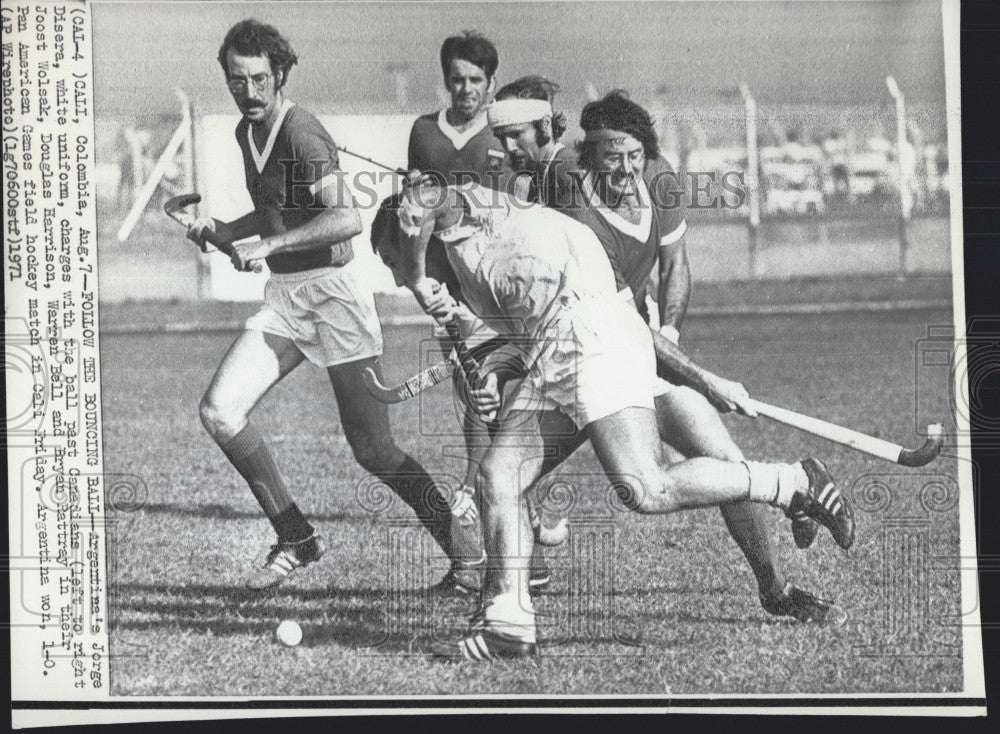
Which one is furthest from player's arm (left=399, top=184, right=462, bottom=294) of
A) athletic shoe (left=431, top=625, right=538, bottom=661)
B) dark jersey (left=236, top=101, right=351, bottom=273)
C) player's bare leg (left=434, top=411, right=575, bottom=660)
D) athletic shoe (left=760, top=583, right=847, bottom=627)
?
athletic shoe (left=760, top=583, right=847, bottom=627)

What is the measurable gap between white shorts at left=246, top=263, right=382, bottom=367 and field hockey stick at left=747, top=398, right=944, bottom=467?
60.7 inches

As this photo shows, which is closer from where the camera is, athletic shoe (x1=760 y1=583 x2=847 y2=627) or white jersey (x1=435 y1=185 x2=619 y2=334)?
white jersey (x1=435 y1=185 x2=619 y2=334)

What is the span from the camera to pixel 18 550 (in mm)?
5742

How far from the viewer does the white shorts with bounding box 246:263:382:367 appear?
18.5 ft

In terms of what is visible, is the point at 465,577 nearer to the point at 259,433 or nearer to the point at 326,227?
the point at 259,433

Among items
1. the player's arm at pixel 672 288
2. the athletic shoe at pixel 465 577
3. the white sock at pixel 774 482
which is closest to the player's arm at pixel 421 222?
the player's arm at pixel 672 288

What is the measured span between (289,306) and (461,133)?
0.95m

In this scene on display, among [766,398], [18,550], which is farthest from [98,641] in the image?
[766,398]

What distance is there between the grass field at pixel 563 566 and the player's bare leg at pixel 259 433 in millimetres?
50

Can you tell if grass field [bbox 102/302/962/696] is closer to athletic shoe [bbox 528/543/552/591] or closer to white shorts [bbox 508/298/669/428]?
athletic shoe [bbox 528/543/552/591]

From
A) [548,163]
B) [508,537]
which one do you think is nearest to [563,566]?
[508,537]

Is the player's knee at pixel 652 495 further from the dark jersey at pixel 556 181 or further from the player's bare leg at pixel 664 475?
the dark jersey at pixel 556 181

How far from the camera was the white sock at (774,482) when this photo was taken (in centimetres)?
562

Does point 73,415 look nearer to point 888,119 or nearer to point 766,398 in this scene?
point 766,398
